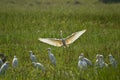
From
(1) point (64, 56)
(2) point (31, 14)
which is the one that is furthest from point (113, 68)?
(2) point (31, 14)

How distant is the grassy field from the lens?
816 cm

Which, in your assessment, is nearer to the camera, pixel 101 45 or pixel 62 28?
pixel 101 45

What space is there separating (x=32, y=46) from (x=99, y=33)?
3.30 meters

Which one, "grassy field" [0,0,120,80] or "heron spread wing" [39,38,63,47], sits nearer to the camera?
"grassy field" [0,0,120,80]

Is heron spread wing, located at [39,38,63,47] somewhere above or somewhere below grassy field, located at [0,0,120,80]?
above

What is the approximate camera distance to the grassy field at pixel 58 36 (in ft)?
26.8

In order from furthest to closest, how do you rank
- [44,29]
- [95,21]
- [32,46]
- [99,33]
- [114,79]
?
[95,21] < [44,29] < [99,33] < [32,46] < [114,79]

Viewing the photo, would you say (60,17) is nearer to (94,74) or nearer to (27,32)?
(27,32)

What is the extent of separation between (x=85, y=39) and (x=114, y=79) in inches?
270

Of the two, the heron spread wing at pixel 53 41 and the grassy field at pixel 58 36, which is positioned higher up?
the heron spread wing at pixel 53 41

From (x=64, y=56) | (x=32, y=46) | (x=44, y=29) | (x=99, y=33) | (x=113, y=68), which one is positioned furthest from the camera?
(x=44, y=29)

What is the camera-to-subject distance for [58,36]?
47.0 ft

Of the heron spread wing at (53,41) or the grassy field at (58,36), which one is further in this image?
the heron spread wing at (53,41)

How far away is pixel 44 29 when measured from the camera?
628 inches
